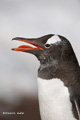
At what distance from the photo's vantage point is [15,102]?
9.70 feet

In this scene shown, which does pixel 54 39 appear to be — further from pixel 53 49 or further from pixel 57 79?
pixel 57 79

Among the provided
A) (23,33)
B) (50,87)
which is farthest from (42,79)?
(23,33)

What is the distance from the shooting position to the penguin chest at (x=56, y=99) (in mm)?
1154

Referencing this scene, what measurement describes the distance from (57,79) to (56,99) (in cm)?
8

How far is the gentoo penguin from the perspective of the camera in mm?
1155

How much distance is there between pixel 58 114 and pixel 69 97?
0.09m

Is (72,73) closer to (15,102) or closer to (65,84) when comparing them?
(65,84)

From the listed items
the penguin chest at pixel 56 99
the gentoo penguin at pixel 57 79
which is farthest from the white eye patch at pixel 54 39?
the penguin chest at pixel 56 99

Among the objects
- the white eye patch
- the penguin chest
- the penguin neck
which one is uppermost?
the white eye patch

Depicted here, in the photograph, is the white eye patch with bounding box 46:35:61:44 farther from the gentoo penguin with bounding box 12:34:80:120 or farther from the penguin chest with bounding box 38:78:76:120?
the penguin chest with bounding box 38:78:76:120

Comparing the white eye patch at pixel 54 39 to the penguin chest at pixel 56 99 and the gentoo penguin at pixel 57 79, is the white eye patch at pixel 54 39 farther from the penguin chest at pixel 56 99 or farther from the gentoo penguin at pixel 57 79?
the penguin chest at pixel 56 99

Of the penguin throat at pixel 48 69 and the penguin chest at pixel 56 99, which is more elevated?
the penguin throat at pixel 48 69

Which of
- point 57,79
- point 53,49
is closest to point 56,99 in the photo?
point 57,79

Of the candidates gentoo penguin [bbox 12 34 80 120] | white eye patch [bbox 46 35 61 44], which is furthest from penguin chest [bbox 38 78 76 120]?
white eye patch [bbox 46 35 61 44]
